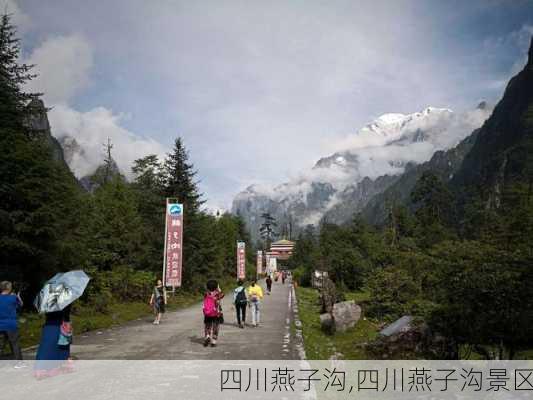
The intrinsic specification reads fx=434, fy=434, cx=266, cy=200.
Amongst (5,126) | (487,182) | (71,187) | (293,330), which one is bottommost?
(293,330)

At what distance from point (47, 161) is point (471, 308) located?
48.7 ft

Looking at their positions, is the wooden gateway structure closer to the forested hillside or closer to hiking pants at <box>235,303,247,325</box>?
the forested hillside

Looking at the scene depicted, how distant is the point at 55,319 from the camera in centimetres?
693

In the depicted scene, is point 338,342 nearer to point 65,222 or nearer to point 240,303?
point 240,303

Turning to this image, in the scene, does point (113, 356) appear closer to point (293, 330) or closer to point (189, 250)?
point (293, 330)

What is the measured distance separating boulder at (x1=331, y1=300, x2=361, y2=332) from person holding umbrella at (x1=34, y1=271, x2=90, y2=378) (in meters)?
9.28

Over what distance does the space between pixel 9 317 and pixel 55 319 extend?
1456mm

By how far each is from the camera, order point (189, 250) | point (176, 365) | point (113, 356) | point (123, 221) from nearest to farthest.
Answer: point (176, 365) < point (113, 356) < point (123, 221) < point (189, 250)

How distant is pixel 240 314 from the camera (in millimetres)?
15430

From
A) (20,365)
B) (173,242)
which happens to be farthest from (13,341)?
(173,242)

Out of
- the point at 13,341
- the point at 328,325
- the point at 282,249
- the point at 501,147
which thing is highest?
the point at 501,147

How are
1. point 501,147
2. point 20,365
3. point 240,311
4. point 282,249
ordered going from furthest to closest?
point 282,249 < point 501,147 < point 240,311 < point 20,365

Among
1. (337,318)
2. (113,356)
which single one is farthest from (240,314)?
(113,356)

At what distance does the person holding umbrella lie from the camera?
6.80m
